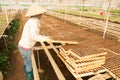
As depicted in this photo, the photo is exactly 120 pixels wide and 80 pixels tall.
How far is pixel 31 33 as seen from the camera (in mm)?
2928

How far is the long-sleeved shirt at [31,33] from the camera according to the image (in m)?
2.92

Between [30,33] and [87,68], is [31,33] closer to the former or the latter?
[30,33]

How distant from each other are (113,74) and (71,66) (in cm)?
84

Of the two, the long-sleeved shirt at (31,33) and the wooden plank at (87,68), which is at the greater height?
the long-sleeved shirt at (31,33)

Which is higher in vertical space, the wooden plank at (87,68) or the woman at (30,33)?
the woman at (30,33)

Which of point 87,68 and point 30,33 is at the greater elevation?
point 30,33

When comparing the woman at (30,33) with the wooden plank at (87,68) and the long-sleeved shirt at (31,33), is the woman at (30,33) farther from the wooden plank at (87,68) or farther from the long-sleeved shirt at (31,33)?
the wooden plank at (87,68)

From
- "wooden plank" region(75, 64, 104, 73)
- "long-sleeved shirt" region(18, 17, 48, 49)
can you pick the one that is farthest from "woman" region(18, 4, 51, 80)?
"wooden plank" region(75, 64, 104, 73)

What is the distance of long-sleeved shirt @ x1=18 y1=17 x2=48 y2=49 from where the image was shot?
2923mm

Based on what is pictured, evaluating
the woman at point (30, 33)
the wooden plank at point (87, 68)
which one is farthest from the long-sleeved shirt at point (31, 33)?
the wooden plank at point (87, 68)

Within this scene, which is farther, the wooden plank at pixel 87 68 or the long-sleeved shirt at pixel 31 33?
the long-sleeved shirt at pixel 31 33

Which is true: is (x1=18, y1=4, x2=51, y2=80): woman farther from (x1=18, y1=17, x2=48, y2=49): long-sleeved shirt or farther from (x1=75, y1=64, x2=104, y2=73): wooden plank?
(x1=75, y1=64, x2=104, y2=73): wooden plank

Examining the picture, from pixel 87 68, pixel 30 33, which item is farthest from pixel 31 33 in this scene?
pixel 87 68

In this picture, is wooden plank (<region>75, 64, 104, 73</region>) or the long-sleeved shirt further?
the long-sleeved shirt
